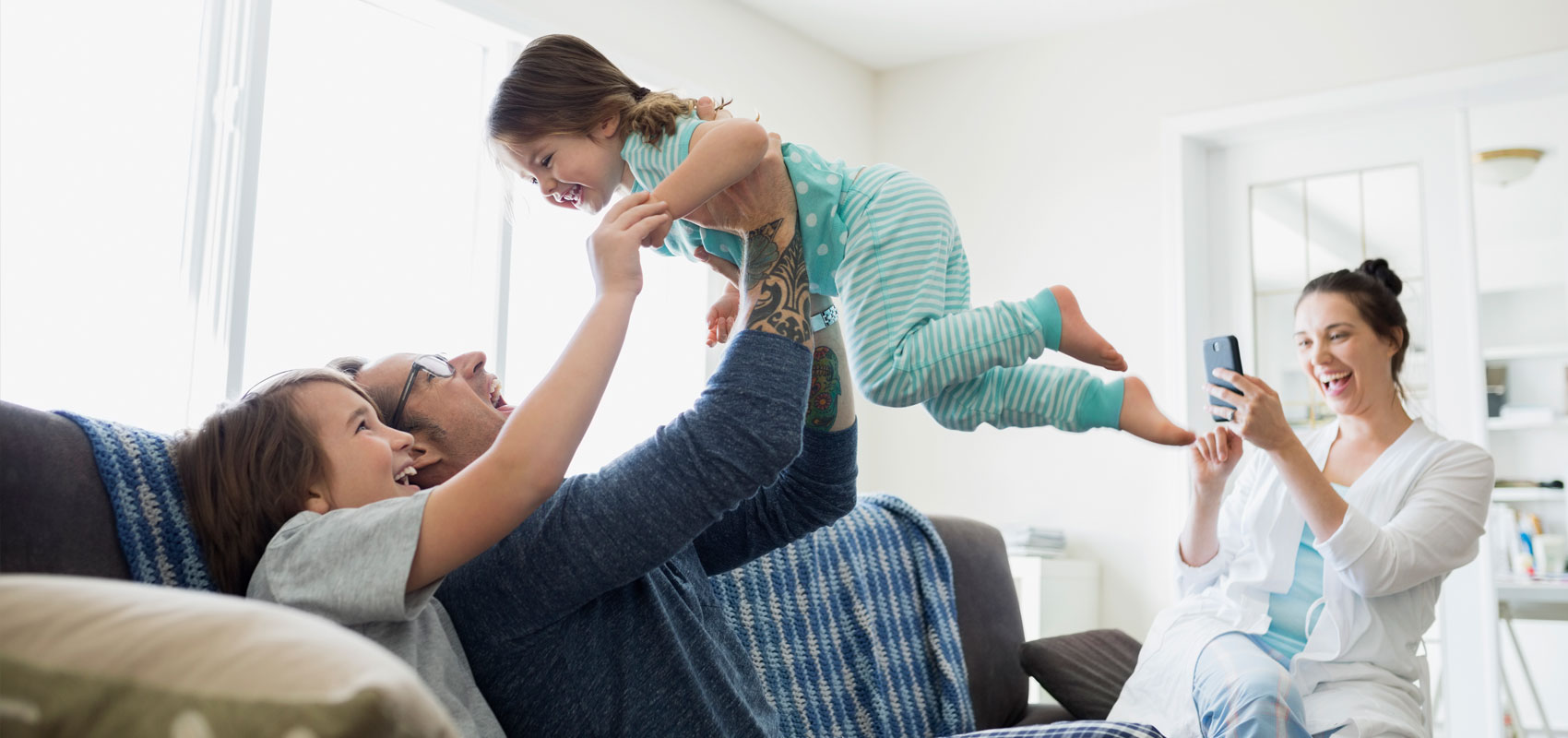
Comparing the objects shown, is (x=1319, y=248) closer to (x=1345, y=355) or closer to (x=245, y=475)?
(x=1345, y=355)

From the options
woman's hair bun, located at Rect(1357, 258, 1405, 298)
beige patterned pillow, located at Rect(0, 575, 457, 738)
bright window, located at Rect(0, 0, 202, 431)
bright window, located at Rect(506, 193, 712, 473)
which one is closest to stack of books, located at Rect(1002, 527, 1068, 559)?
bright window, located at Rect(506, 193, 712, 473)

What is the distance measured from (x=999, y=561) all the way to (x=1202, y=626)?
0.43 meters

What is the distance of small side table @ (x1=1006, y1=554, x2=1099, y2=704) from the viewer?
3656mm

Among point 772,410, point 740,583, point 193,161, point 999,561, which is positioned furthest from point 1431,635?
point 193,161

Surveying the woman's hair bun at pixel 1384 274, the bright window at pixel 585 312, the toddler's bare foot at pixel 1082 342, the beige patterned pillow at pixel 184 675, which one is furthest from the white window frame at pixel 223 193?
the woman's hair bun at pixel 1384 274

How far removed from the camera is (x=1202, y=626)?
1.99 metres

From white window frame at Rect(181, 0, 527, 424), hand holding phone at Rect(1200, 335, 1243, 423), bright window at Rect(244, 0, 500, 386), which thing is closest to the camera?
hand holding phone at Rect(1200, 335, 1243, 423)

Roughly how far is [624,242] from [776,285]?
183 millimetres

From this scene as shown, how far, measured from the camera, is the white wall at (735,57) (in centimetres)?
360

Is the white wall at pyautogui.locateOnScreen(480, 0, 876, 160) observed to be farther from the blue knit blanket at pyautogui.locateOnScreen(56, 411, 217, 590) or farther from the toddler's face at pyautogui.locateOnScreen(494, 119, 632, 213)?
the blue knit blanket at pyautogui.locateOnScreen(56, 411, 217, 590)

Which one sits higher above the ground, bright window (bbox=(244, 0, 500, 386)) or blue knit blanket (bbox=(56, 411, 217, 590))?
bright window (bbox=(244, 0, 500, 386))

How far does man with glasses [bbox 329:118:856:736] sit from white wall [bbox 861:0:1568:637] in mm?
3054

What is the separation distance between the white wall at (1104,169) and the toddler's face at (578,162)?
9.39 ft

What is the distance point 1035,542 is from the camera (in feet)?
12.9
